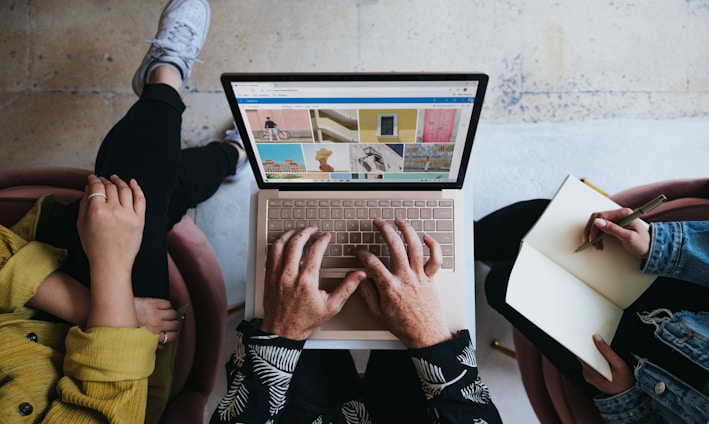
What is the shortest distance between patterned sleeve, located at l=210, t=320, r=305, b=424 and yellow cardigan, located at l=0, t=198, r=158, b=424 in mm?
190

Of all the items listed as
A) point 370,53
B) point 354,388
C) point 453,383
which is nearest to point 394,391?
point 354,388

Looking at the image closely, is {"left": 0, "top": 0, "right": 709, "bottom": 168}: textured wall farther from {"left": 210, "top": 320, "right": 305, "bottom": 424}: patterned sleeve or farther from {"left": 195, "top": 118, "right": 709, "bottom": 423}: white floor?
{"left": 210, "top": 320, "right": 305, "bottom": 424}: patterned sleeve

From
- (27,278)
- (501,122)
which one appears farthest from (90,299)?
(501,122)

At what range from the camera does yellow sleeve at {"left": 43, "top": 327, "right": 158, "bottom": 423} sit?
0.83 meters

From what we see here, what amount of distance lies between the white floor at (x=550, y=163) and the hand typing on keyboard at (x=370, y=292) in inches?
28.7

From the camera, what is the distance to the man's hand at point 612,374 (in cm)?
95

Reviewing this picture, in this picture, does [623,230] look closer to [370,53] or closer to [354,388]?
[354,388]

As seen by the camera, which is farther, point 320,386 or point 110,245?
point 320,386

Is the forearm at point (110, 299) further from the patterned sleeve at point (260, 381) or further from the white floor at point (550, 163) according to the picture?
the white floor at point (550, 163)

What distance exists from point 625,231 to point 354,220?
582mm

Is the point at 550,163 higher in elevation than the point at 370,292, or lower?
higher

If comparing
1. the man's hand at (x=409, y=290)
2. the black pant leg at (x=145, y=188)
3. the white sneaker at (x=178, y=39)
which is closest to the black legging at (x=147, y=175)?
the black pant leg at (x=145, y=188)

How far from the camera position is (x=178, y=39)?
144 centimetres

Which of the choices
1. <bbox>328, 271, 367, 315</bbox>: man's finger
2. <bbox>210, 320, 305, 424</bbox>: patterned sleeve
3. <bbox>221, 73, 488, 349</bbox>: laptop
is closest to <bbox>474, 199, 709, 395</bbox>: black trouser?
<bbox>221, 73, 488, 349</bbox>: laptop
